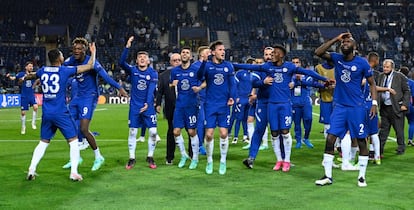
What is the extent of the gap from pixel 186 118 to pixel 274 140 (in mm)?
Answer: 1693

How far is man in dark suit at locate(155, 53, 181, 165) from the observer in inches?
457

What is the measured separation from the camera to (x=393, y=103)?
13.1m

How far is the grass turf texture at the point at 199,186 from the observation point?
7.75 metres

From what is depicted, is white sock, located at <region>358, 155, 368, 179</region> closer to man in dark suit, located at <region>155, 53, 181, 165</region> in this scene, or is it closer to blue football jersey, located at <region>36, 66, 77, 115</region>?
man in dark suit, located at <region>155, 53, 181, 165</region>

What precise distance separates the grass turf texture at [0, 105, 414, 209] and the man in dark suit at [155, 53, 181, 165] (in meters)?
0.33

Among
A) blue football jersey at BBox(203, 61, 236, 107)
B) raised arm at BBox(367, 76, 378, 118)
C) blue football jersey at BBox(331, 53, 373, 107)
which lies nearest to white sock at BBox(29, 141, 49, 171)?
blue football jersey at BBox(203, 61, 236, 107)

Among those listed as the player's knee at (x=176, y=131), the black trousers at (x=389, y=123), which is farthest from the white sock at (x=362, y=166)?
the black trousers at (x=389, y=123)


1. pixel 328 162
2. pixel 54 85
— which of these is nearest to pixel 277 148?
pixel 328 162

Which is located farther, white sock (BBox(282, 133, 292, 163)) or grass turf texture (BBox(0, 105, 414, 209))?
white sock (BBox(282, 133, 292, 163))

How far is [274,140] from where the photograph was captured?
11.0 m

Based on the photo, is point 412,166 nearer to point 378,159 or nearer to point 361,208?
point 378,159

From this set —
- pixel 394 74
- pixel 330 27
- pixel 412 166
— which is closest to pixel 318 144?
pixel 394 74

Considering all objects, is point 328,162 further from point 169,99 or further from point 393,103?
point 393,103

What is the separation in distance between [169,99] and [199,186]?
3.37 m
